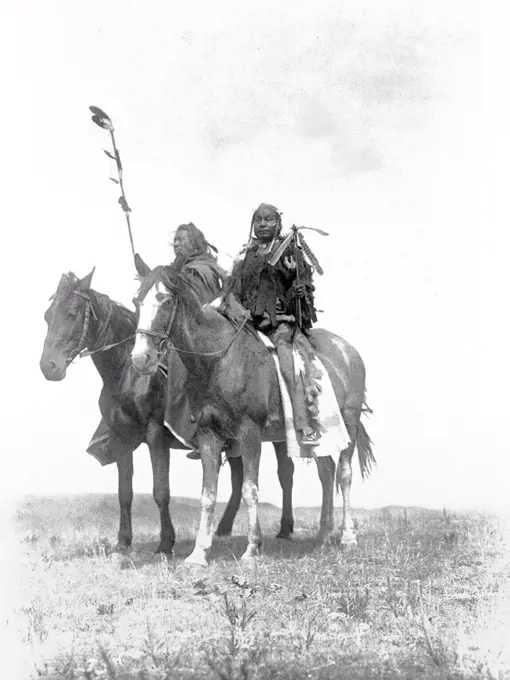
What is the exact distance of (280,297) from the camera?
1127 cm

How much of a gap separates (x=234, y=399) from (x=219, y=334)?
787mm

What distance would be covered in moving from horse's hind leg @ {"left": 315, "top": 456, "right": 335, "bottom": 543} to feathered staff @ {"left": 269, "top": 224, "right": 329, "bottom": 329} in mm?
2096

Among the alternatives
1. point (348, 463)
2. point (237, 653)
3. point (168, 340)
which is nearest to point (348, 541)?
point (348, 463)

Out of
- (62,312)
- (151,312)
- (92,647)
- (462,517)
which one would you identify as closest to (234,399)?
(151,312)

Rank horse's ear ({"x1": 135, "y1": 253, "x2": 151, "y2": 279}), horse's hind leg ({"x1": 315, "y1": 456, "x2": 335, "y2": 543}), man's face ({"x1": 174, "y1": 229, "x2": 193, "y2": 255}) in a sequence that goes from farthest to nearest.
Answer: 1. horse's hind leg ({"x1": 315, "y1": 456, "x2": 335, "y2": 543})
2. man's face ({"x1": 174, "y1": 229, "x2": 193, "y2": 255})
3. horse's ear ({"x1": 135, "y1": 253, "x2": 151, "y2": 279})

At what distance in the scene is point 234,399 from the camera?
392 inches

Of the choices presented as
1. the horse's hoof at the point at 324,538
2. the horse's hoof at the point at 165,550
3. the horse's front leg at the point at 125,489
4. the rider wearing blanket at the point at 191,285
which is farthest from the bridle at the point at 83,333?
the horse's hoof at the point at 324,538

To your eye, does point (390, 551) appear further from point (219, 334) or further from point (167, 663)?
point (167, 663)

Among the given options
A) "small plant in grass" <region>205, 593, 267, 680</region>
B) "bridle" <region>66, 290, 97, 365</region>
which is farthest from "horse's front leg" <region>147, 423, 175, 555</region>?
"small plant in grass" <region>205, 593, 267, 680</region>

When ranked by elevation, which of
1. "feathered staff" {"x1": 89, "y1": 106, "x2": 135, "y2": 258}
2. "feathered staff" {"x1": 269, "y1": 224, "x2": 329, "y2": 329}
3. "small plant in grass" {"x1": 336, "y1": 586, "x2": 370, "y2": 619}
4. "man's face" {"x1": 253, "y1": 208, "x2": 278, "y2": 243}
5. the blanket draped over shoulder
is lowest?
"small plant in grass" {"x1": 336, "y1": 586, "x2": 370, "y2": 619}

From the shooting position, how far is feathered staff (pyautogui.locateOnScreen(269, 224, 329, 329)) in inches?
436

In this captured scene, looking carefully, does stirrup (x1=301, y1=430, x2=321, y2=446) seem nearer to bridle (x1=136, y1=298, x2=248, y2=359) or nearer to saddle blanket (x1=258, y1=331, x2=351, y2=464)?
saddle blanket (x1=258, y1=331, x2=351, y2=464)

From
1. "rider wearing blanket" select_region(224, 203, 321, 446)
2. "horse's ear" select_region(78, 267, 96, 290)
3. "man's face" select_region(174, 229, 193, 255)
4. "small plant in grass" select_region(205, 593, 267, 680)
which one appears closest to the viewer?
"small plant in grass" select_region(205, 593, 267, 680)

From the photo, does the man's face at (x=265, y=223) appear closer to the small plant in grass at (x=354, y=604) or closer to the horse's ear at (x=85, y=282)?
the horse's ear at (x=85, y=282)
